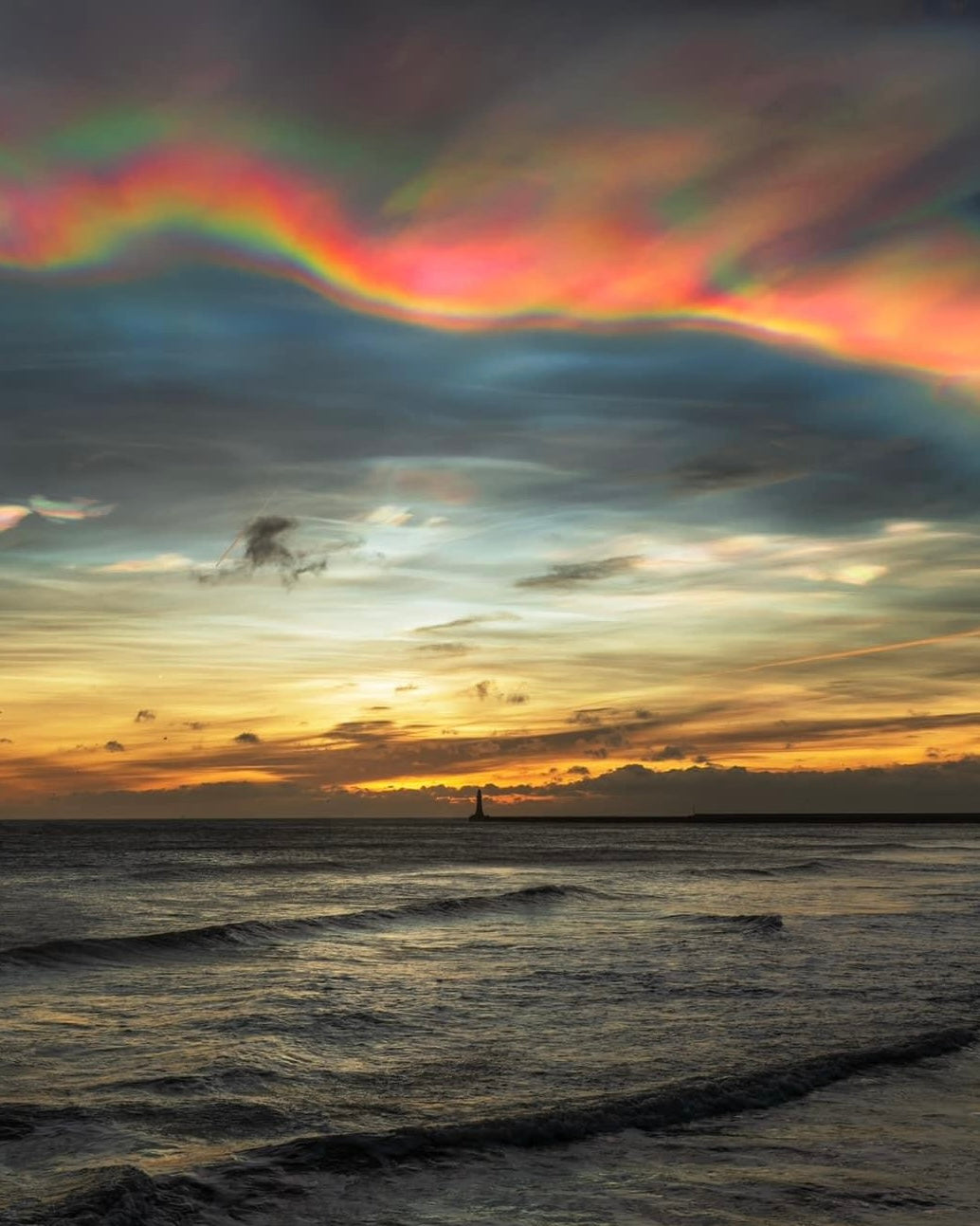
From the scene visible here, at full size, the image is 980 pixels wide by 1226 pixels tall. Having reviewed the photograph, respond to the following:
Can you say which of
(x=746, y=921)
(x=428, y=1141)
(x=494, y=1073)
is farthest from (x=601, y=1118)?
(x=746, y=921)

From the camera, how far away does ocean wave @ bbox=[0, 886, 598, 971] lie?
27.1 metres

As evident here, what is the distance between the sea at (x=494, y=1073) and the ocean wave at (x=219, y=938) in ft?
0.63

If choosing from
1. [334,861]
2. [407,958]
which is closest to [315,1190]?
[407,958]

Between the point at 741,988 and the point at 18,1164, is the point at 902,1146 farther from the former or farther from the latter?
the point at 741,988

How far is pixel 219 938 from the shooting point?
1248 inches

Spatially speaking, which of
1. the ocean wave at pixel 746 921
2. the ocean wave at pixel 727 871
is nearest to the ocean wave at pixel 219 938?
the ocean wave at pixel 746 921

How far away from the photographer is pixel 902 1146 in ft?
37.8

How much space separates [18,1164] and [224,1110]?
2.69 metres

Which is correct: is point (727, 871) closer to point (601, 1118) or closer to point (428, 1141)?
point (601, 1118)

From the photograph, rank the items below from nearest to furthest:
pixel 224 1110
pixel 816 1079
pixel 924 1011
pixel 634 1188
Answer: pixel 634 1188 → pixel 224 1110 → pixel 816 1079 → pixel 924 1011

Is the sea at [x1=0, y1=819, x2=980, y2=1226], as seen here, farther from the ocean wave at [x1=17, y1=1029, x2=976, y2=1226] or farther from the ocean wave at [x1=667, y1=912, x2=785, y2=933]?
the ocean wave at [x1=667, y1=912, x2=785, y2=933]

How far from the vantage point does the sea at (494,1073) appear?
32.8 ft

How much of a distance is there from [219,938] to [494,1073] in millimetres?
18957

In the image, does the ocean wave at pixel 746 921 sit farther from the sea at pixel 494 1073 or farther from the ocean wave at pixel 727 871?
the ocean wave at pixel 727 871
